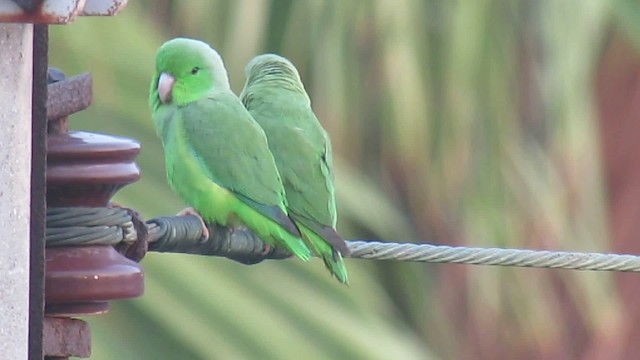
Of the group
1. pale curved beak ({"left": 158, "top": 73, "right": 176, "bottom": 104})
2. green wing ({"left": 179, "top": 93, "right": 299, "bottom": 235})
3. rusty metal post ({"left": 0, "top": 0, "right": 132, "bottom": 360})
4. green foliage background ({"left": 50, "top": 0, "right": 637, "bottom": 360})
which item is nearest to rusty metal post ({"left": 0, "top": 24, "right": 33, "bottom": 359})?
rusty metal post ({"left": 0, "top": 0, "right": 132, "bottom": 360})

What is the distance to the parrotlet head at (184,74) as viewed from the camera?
2.16 metres

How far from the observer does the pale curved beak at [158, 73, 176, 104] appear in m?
2.14

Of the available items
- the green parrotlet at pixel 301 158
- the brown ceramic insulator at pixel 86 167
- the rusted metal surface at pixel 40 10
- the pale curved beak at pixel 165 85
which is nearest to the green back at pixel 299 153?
the green parrotlet at pixel 301 158

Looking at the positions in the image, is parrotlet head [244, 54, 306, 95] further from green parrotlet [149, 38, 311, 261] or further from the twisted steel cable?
the twisted steel cable

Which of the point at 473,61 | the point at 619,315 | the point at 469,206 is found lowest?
the point at 619,315

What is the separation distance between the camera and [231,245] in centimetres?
188

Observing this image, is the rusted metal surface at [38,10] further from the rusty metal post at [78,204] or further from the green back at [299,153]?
the green back at [299,153]

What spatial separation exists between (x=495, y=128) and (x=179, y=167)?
1.70 metres

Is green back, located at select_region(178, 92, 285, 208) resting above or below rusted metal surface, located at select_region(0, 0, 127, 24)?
below

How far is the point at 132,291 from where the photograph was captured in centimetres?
131

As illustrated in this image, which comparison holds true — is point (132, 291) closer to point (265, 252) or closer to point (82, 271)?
point (82, 271)

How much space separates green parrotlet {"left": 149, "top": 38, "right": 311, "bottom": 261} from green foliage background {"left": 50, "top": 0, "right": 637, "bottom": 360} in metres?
0.73

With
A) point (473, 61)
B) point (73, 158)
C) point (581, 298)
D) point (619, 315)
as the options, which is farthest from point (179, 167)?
point (619, 315)

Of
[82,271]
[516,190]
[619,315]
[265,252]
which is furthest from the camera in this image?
[619,315]
